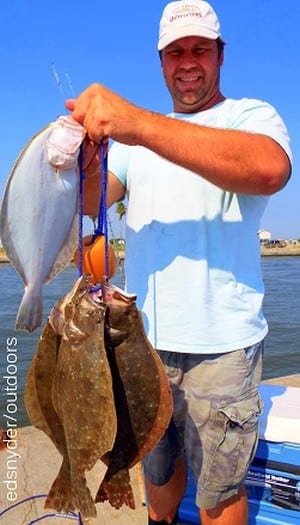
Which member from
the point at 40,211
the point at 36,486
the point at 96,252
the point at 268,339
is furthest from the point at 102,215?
the point at 268,339

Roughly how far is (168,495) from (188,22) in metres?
2.53

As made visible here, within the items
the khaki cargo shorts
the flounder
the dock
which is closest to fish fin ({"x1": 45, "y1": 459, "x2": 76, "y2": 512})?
the flounder

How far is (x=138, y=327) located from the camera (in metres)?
2.22

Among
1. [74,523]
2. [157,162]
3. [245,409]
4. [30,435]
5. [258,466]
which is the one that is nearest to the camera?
[245,409]

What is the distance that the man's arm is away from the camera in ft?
6.79

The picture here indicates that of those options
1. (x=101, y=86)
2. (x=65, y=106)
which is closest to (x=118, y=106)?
(x=101, y=86)

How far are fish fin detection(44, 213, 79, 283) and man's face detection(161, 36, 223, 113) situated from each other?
93cm

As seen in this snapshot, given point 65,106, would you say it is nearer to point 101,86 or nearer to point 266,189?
point 101,86

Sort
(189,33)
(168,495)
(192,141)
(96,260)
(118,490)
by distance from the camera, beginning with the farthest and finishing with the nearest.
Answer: (168,495)
(189,33)
(118,490)
(96,260)
(192,141)

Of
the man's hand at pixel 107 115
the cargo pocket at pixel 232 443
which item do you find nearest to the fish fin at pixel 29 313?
the man's hand at pixel 107 115

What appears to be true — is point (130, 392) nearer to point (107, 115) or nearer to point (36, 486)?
point (107, 115)

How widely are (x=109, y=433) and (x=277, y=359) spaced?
10.3 m

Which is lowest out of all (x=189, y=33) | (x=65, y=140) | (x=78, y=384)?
(x=78, y=384)

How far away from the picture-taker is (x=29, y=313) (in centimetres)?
224
